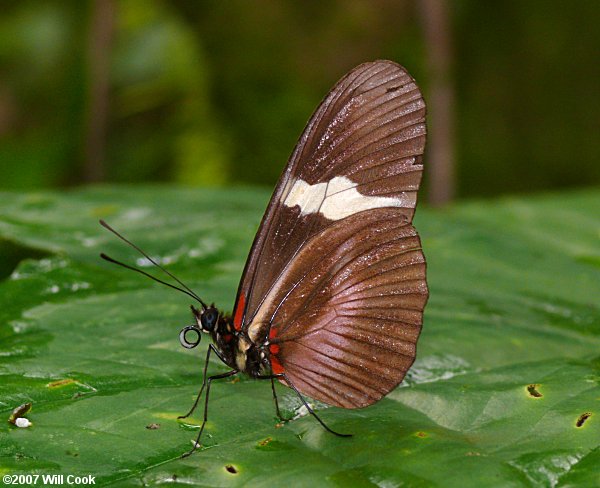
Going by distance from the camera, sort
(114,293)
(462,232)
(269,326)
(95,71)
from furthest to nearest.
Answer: (95,71)
(462,232)
(114,293)
(269,326)

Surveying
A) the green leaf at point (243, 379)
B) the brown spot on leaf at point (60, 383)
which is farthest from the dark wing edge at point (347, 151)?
the brown spot on leaf at point (60, 383)

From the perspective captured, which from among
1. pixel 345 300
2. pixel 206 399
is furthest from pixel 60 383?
pixel 345 300

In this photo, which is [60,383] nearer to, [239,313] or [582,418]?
[239,313]

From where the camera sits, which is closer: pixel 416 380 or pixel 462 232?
pixel 416 380

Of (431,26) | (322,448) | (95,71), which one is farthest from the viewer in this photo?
(431,26)

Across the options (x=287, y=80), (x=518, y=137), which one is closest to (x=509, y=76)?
(x=518, y=137)

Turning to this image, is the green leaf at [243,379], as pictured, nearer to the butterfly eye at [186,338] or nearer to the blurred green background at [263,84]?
the butterfly eye at [186,338]

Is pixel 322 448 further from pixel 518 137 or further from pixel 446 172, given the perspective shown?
pixel 518 137

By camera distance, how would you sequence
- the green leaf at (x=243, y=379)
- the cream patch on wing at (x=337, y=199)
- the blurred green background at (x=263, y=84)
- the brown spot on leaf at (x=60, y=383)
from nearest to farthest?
1. the green leaf at (x=243, y=379)
2. the brown spot on leaf at (x=60, y=383)
3. the cream patch on wing at (x=337, y=199)
4. the blurred green background at (x=263, y=84)
